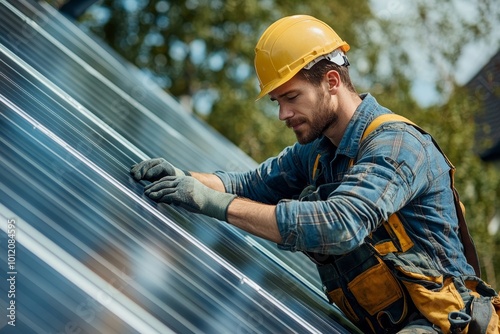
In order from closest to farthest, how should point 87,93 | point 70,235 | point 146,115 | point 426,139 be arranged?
point 70,235 < point 426,139 < point 87,93 < point 146,115

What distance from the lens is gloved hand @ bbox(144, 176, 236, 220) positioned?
329 centimetres

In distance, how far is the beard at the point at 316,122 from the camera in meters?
3.51

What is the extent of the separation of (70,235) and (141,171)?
1.09 meters

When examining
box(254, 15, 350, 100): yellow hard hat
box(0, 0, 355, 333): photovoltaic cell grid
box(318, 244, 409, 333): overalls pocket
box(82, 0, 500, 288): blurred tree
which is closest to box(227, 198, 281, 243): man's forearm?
box(0, 0, 355, 333): photovoltaic cell grid

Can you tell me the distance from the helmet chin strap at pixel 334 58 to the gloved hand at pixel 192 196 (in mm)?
663

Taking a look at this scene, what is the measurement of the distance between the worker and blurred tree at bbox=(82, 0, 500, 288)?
380 inches

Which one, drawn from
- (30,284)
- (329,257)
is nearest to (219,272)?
(329,257)

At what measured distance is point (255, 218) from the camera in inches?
126

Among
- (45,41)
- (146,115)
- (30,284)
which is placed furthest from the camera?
(146,115)

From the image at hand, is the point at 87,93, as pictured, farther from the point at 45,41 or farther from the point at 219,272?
the point at 219,272

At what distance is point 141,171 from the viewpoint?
354 cm

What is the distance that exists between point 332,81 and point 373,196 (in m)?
0.69

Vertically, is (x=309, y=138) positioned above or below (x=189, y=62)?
below

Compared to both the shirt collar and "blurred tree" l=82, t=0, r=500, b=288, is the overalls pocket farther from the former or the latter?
"blurred tree" l=82, t=0, r=500, b=288
